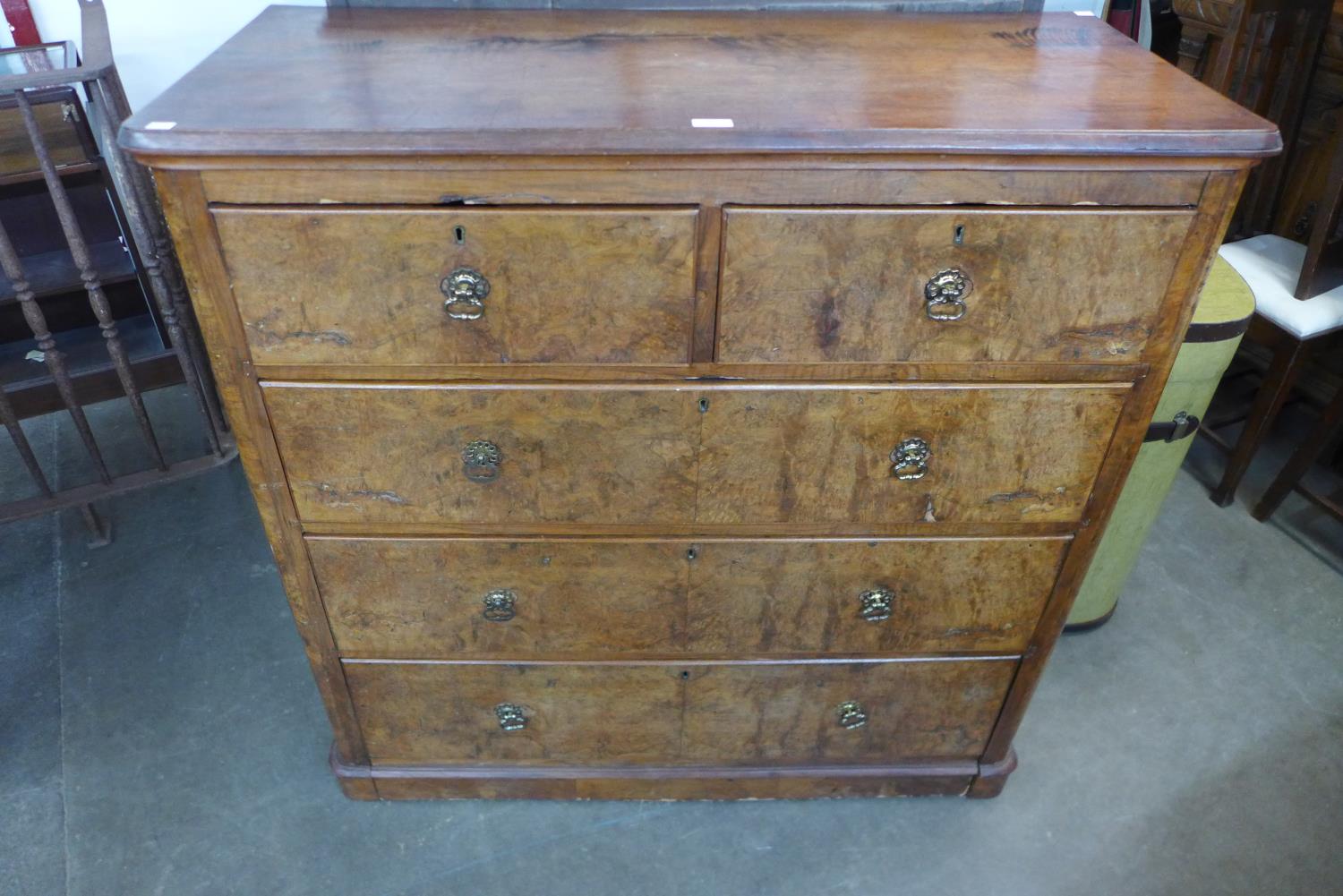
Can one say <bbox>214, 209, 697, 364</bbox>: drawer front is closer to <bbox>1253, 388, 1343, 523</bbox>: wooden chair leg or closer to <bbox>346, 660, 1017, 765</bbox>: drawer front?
<bbox>346, 660, 1017, 765</bbox>: drawer front

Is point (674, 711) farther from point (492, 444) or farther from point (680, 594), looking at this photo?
point (492, 444)

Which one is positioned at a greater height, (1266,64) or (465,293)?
(465,293)

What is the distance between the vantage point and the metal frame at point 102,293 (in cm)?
191

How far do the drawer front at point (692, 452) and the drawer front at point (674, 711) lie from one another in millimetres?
356

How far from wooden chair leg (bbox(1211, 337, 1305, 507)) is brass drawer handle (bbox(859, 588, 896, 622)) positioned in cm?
145

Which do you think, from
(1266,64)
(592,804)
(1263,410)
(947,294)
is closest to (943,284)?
(947,294)

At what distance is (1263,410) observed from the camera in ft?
8.15

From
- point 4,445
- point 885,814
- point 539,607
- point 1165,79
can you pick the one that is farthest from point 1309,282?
point 4,445

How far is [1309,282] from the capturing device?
2227mm

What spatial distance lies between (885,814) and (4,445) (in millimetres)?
2543

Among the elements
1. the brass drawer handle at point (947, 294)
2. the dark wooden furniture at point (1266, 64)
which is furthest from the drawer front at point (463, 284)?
the dark wooden furniture at point (1266, 64)

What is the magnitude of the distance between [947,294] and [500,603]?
33.5 inches

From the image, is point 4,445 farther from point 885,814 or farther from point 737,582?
point 885,814

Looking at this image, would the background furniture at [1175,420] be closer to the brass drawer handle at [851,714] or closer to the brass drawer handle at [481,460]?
the brass drawer handle at [851,714]
